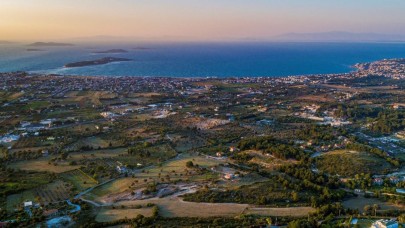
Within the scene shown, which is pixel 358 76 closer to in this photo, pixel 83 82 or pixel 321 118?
pixel 321 118

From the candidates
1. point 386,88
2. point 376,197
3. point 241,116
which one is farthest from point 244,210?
point 386,88

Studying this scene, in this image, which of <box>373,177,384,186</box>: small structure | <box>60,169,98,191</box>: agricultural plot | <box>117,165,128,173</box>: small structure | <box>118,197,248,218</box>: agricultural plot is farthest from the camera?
<box>117,165,128,173</box>: small structure

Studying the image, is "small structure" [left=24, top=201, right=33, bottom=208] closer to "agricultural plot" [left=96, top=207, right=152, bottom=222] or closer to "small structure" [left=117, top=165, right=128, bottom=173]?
"agricultural plot" [left=96, top=207, right=152, bottom=222]

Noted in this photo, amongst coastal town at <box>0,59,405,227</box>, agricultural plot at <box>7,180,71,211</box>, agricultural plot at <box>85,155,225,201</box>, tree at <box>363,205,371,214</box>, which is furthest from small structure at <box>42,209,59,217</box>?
tree at <box>363,205,371,214</box>

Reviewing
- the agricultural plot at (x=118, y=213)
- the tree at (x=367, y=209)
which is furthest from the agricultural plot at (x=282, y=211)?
the agricultural plot at (x=118, y=213)

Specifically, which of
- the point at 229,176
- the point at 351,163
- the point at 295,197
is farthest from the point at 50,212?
the point at 351,163

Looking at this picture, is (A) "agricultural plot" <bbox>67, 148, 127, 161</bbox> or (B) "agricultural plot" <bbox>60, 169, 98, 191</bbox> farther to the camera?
(A) "agricultural plot" <bbox>67, 148, 127, 161</bbox>
